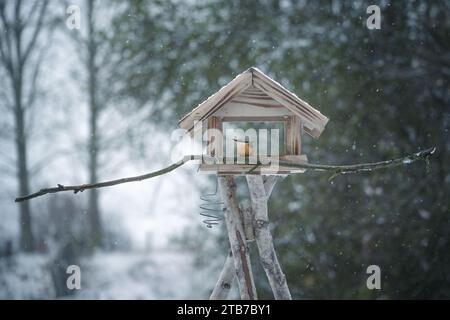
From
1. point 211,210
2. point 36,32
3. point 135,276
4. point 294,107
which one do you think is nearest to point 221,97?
point 294,107

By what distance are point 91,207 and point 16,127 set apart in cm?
139

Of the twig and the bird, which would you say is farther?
the bird

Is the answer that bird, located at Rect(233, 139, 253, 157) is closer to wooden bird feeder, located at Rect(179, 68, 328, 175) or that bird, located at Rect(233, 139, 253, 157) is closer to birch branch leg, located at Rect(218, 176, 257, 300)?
wooden bird feeder, located at Rect(179, 68, 328, 175)

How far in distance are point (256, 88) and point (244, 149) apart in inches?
9.6

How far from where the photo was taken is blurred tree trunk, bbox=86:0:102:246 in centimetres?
744

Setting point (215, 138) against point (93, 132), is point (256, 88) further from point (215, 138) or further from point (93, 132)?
point (93, 132)

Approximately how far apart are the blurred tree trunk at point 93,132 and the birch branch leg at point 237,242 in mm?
5203

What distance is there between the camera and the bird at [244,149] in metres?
2.35

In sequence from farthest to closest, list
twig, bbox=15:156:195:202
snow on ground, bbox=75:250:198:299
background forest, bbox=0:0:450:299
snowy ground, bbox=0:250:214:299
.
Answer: snow on ground, bbox=75:250:198:299 < snowy ground, bbox=0:250:214:299 < background forest, bbox=0:0:450:299 < twig, bbox=15:156:195:202

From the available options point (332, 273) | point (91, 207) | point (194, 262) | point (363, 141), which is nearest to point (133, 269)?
point (91, 207)

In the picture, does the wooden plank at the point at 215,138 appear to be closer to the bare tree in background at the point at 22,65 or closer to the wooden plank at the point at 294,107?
the wooden plank at the point at 294,107

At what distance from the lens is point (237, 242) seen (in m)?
2.44

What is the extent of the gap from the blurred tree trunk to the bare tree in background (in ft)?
2.36

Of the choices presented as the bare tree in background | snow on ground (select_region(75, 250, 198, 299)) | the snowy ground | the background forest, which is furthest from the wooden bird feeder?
the bare tree in background
